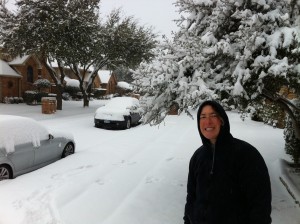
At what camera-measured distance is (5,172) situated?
7566 millimetres

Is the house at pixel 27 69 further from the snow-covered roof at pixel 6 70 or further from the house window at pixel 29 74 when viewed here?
the snow-covered roof at pixel 6 70

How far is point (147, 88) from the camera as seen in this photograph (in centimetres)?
639

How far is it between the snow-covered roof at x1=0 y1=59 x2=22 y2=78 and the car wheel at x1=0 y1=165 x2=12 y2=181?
2510 centimetres

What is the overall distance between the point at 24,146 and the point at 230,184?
22.3 ft

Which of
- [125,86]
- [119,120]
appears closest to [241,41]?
[119,120]

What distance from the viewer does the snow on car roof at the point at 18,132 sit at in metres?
7.68

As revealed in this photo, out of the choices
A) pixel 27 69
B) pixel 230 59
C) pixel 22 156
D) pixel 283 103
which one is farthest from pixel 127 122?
pixel 27 69

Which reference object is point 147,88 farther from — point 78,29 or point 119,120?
point 78,29

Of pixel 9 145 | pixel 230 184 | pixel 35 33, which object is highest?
pixel 35 33

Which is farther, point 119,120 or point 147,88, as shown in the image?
point 119,120

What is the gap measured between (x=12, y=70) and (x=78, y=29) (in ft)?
39.9

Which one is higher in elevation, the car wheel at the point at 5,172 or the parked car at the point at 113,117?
the parked car at the point at 113,117

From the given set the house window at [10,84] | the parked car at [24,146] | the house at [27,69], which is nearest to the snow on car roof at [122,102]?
the parked car at [24,146]

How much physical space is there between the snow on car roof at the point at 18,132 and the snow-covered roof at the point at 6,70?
24056 millimetres
